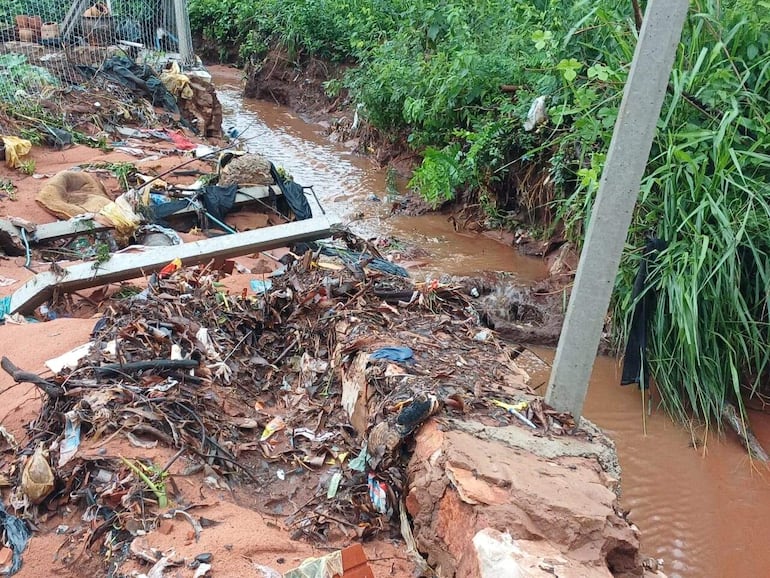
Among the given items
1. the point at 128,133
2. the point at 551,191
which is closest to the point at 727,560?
the point at 551,191

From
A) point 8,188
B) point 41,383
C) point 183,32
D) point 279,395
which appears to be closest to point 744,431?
point 279,395

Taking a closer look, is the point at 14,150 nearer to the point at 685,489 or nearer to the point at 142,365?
the point at 142,365

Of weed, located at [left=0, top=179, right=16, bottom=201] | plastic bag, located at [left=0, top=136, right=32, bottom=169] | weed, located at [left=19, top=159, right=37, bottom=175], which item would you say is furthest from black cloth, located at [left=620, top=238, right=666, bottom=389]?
plastic bag, located at [left=0, top=136, right=32, bottom=169]

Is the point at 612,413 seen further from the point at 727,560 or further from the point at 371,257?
the point at 371,257

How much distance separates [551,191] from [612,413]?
3.06 metres

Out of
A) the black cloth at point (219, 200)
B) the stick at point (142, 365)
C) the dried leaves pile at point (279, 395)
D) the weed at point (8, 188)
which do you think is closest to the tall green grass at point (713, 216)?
the dried leaves pile at point (279, 395)

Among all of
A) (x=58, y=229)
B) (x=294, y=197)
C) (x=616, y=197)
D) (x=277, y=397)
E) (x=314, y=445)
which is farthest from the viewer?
(x=294, y=197)

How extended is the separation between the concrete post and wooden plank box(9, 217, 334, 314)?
536 cm

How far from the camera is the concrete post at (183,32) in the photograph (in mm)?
9484

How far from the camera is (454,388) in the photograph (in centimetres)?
314

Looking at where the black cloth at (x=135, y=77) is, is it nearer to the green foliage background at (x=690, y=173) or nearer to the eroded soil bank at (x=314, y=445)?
the green foliage background at (x=690, y=173)

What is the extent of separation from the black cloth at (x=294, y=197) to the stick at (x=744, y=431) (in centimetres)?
415

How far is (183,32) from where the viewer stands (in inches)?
393

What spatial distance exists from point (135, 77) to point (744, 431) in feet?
28.4
